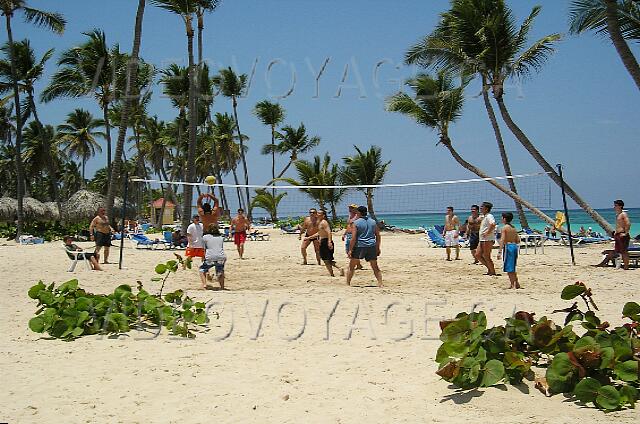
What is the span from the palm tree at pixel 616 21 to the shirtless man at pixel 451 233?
14.6ft

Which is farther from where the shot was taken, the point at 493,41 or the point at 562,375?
the point at 493,41

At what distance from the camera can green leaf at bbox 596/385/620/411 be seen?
3.33 m

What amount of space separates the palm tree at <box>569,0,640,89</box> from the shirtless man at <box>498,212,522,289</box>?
4.28 m

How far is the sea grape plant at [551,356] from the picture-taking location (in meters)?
3.45

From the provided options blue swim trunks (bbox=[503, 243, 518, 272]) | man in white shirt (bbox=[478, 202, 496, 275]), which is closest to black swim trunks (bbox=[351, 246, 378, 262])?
blue swim trunks (bbox=[503, 243, 518, 272])

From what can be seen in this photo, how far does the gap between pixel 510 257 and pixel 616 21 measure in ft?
18.3

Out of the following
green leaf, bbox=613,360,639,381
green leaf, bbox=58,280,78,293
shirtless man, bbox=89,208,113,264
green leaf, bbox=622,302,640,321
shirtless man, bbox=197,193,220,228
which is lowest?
green leaf, bbox=613,360,639,381

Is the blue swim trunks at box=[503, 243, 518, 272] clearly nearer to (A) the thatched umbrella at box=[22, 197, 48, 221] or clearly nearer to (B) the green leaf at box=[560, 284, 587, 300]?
(B) the green leaf at box=[560, 284, 587, 300]

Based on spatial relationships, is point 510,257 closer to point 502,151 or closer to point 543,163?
point 543,163

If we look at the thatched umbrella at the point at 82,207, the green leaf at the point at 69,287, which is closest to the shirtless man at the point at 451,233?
the green leaf at the point at 69,287

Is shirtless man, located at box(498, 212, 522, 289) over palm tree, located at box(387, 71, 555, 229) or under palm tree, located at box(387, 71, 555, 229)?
under

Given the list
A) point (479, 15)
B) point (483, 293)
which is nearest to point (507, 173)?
point (479, 15)

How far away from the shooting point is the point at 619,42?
11.0 metres

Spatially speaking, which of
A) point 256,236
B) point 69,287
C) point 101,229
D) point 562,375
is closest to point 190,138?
point 256,236
